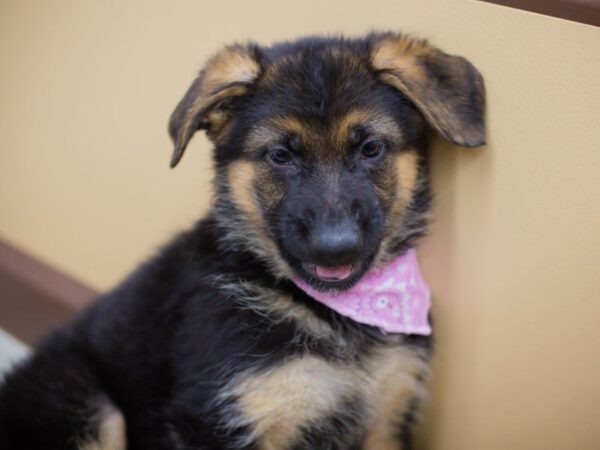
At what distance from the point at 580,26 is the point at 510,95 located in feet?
1.01

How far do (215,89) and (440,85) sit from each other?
28.9 inches

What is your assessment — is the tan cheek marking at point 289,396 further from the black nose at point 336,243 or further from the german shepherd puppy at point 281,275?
the black nose at point 336,243

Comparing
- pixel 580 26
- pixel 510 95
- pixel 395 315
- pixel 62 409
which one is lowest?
pixel 62 409

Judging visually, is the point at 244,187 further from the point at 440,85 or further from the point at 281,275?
the point at 440,85

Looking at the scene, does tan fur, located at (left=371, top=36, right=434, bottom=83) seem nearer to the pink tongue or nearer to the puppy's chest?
the pink tongue

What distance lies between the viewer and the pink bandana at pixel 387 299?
2.63 m

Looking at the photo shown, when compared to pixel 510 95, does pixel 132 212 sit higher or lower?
lower

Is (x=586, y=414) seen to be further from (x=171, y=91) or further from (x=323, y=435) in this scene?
(x=171, y=91)

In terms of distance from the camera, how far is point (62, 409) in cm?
291

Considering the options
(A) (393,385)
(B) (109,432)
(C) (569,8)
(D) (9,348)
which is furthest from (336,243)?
(D) (9,348)

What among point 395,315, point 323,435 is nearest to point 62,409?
point 323,435

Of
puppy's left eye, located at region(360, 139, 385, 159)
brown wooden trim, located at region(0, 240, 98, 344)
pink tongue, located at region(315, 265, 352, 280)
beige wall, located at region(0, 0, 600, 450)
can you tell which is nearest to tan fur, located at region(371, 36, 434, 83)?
beige wall, located at region(0, 0, 600, 450)

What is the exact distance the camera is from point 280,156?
98.8 inches

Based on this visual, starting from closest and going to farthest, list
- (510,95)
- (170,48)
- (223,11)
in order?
(510,95) < (223,11) < (170,48)
